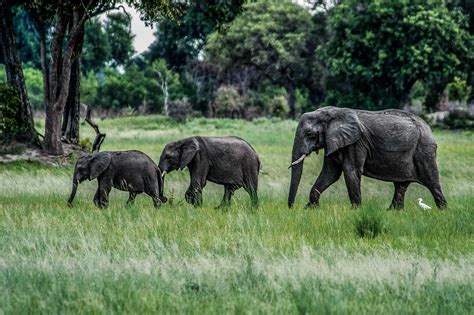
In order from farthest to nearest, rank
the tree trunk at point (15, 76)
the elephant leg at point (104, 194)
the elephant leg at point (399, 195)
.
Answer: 1. the tree trunk at point (15, 76)
2. the elephant leg at point (399, 195)
3. the elephant leg at point (104, 194)

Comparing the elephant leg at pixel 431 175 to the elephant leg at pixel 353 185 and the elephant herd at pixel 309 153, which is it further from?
the elephant leg at pixel 353 185

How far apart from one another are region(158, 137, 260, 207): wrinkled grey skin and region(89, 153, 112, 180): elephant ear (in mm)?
929

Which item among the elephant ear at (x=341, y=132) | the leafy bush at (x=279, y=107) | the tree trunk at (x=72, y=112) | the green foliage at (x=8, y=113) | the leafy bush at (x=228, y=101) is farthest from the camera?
the leafy bush at (x=279, y=107)

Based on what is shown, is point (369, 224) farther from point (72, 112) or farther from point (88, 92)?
point (88, 92)

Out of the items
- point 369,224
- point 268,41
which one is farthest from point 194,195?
point 268,41

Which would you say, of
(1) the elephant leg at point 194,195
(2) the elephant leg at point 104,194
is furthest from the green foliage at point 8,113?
(1) the elephant leg at point 194,195

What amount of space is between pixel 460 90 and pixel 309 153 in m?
41.8

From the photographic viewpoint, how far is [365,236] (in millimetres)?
9562

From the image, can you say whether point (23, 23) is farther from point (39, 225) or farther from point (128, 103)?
point (39, 225)

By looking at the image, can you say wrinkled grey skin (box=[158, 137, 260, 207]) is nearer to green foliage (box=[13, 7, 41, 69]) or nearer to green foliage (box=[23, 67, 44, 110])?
green foliage (box=[23, 67, 44, 110])

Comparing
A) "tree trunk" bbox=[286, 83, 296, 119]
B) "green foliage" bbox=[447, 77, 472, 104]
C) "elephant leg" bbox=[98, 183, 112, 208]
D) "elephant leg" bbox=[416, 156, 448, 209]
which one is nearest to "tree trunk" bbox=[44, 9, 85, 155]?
"elephant leg" bbox=[98, 183, 112, 208]

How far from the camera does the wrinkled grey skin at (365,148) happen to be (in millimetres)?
12195

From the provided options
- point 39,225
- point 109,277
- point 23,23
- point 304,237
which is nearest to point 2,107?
point 39,225

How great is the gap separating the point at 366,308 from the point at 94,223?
16.7ft
